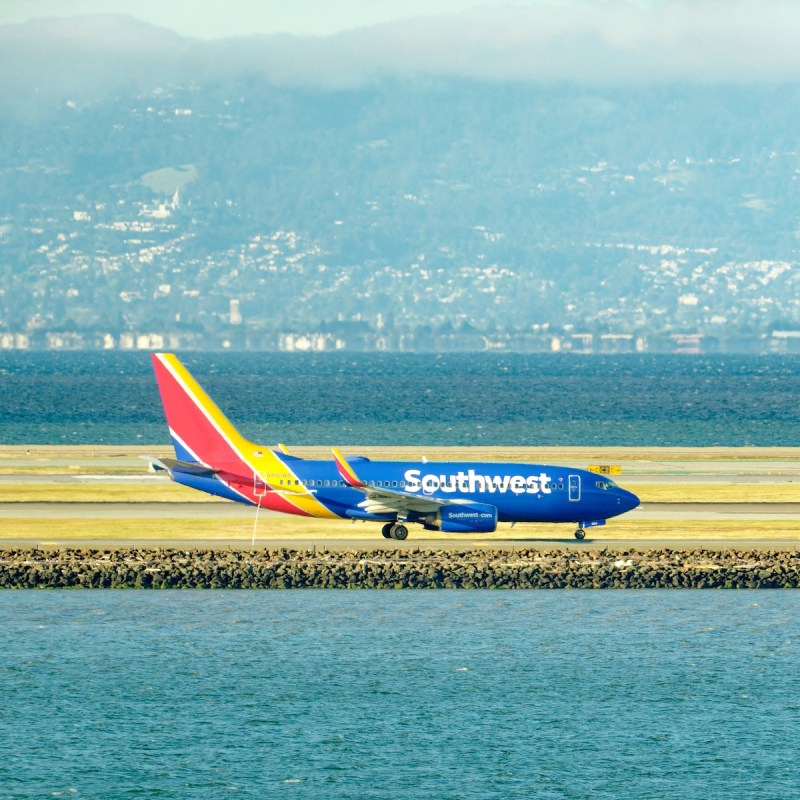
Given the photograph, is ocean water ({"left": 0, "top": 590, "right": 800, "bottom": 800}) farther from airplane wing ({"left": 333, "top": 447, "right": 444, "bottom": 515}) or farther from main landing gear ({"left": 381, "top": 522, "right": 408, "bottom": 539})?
main landing gear ({"left": 381, "top": 522, "right": 408, "bottom": 539})

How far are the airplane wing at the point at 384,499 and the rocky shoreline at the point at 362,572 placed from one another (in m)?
3.51

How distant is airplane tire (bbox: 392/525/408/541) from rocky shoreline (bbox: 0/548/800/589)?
189 inches

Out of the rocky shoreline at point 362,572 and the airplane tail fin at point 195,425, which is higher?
the airplane tail fin at point 195,425

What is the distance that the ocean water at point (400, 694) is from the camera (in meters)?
47.3

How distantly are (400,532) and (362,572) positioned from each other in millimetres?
7411

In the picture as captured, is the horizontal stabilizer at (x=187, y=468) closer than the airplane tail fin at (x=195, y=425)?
Yes

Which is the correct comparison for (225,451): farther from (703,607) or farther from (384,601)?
(703,607)

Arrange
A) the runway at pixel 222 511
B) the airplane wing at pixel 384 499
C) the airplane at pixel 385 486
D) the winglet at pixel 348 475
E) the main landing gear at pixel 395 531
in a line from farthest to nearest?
the runway at pixel 222 511
the main landing gear at pixel 395 531
the airplane at pixel 385 486
the airplane wing at pixel 384 499
the winglet at pixel 348 475

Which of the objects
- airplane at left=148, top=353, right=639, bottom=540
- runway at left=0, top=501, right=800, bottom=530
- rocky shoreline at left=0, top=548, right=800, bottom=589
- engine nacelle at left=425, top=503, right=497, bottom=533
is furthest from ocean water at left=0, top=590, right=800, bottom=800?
runway at left=0, top=501, right=800, bottom=530

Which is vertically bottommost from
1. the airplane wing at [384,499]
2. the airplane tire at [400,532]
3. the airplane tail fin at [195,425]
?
the airplane tire at [400,532]

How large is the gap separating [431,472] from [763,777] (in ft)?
113

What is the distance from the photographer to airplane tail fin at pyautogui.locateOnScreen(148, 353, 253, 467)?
80750 mm

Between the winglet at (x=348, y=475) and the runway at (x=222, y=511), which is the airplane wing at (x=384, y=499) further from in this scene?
the runway at (x=222, y=511)

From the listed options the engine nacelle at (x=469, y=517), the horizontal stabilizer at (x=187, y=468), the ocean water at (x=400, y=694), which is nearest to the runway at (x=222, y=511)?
the horizontal stabilizer at (x=187, y=468)
